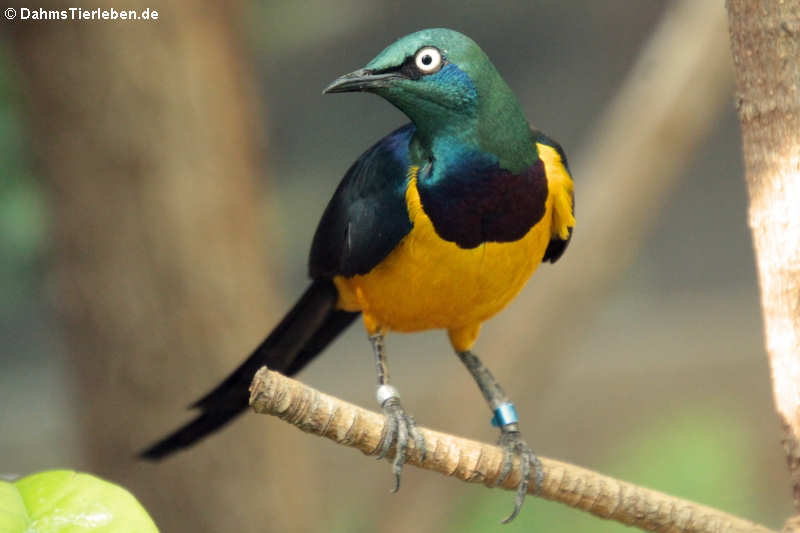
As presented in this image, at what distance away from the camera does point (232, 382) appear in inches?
94.7

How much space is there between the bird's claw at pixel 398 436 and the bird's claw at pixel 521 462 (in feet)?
0.69

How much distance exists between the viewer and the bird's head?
1.69m

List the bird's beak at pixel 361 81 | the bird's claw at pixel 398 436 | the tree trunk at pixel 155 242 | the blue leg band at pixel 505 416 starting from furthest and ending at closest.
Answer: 1. the tree trunk at pixel 155 242
2. the blue leg band at pixel 505 416
3. the bird's claw at pixel 398 436
4. the bird's beak at pixel 361 81

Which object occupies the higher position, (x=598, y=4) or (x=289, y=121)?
(x=598, y=4)

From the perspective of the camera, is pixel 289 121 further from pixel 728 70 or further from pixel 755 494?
pixel 755 494

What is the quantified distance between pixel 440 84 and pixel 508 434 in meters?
0.87

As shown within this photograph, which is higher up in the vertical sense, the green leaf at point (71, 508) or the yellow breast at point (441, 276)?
the yellow breast at point (441, 276)

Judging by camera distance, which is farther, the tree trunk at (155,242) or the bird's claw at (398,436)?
the tree trunk at (155,242)

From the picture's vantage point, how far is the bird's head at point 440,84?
1.69 meters

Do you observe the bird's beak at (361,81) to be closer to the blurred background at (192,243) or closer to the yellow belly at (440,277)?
the yellow belly at (440,277)

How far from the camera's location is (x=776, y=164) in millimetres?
A: 1912

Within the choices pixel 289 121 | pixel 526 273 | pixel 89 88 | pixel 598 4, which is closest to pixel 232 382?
pixel 526 273

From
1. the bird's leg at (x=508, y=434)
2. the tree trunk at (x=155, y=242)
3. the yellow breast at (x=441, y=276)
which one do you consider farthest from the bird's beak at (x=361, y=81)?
the tree trunk at (x=155, y=242)

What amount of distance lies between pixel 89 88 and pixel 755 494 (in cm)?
439
